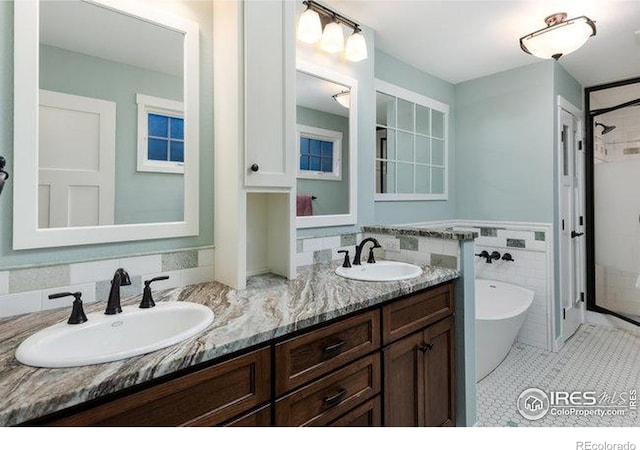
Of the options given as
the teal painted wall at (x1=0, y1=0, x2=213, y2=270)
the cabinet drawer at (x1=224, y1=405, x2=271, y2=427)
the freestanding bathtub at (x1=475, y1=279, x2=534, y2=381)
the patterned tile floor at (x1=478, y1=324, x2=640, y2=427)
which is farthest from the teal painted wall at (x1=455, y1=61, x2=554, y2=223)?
the cabinet drawer at (x1=224, y1=405, x2=271, y2=427)

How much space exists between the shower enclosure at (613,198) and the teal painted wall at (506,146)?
1044 mm

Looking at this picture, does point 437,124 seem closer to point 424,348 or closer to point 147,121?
point 424,348

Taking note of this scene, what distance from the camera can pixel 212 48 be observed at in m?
1.56

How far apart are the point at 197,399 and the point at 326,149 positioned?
1.56 metres

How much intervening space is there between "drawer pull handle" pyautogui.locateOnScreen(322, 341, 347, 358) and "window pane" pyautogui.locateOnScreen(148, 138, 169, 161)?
1026mm

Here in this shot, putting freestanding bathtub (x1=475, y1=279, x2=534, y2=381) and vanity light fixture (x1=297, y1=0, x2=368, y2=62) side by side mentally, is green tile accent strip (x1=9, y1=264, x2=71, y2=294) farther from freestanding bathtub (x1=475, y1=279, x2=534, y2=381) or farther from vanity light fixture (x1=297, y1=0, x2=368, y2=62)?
freestanding bathtub (x1=475, y1=279, x2=534, y2=381)

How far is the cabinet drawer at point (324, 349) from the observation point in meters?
1.05

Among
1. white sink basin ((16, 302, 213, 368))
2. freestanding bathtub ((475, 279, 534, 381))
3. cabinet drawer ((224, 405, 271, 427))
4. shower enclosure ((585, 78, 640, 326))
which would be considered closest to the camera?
white sink basin ((16, 302, 213, 368))

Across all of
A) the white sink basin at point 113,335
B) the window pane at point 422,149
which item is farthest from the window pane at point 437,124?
the white sink basin at point 113,335

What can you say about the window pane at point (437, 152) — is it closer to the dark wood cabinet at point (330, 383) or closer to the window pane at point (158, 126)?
the dark wood cabinet at point (330, 383)

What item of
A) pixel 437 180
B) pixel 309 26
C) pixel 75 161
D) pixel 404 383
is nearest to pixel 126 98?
pixel 75 161

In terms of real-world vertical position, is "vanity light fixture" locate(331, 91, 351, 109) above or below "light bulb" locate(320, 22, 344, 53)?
below

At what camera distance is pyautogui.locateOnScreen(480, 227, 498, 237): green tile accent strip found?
3131 millimetres
